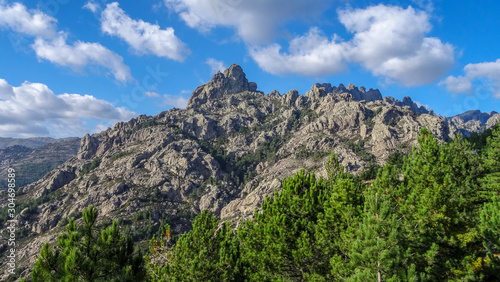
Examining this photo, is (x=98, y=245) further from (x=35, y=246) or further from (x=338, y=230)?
(x=35, y=246)

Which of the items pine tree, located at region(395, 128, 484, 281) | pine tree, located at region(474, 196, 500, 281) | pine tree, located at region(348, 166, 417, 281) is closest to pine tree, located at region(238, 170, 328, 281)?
pine tree, located at region(348, 166, 417, 281)

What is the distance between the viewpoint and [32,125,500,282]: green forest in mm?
14586

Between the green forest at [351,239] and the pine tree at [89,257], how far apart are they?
7 cm

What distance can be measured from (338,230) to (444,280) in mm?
9008

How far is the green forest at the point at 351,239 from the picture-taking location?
14586 millimetres

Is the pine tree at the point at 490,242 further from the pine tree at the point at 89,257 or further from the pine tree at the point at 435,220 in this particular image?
the pine tree at the point at 89,257

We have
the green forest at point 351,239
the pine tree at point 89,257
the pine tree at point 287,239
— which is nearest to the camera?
the pine tree at point 89,257

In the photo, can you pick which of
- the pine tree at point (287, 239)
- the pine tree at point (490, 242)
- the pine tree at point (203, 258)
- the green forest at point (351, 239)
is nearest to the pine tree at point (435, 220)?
the green forest at point (351, 239)

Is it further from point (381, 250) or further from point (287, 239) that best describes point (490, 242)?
point (287, 239)

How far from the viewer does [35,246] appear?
144625 millimetres

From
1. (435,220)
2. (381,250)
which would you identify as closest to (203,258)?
→ (381,250)

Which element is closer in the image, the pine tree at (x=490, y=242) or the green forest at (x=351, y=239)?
the green forest at (x=351, y=239)

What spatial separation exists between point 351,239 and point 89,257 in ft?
54.1

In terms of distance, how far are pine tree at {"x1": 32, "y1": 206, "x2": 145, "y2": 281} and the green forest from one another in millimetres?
71
